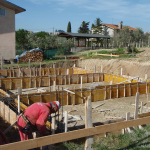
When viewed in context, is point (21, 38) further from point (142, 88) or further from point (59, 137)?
point (59, 137)

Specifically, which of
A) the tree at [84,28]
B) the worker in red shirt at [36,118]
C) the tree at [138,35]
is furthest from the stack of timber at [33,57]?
the tree at [84,28]

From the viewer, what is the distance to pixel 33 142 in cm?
379

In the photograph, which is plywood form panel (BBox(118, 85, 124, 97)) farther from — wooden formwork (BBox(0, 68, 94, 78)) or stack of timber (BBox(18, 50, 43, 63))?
stack of timber (BBox(18, 50, 43, 63))

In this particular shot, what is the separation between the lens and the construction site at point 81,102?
4.51m

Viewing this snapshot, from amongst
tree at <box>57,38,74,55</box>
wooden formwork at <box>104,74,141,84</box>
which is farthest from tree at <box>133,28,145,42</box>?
wooden formwork at <box>104,74,141,84</box>

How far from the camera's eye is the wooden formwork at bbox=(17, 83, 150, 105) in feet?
39.6

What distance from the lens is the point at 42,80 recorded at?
1823 cm

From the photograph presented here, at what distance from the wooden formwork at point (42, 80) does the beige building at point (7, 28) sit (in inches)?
467

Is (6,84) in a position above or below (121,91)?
above

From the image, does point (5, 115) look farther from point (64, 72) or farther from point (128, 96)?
point (64, 72)

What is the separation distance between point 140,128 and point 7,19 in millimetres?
26522

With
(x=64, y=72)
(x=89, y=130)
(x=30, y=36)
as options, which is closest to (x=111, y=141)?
(x=89, y=130)

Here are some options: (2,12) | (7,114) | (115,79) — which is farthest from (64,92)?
(2,12)

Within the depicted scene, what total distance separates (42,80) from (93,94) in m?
6.25
